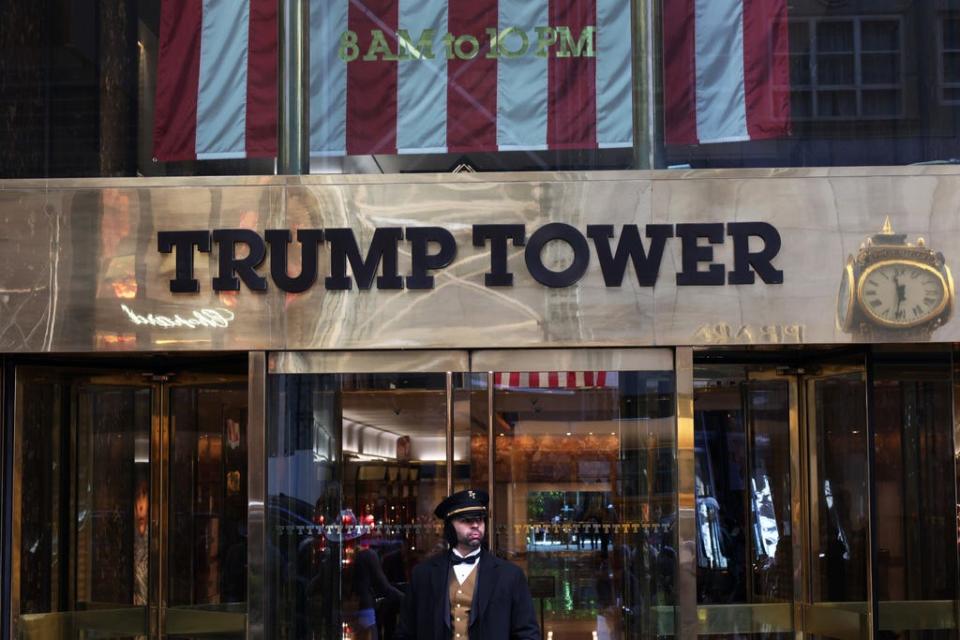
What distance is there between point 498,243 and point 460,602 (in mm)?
2929

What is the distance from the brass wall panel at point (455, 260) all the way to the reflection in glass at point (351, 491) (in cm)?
43

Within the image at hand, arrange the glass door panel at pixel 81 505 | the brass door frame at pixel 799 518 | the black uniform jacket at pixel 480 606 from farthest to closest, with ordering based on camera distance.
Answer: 1. the brass door frame at pixel 799 518
2. the glass door panel at pixel 81 505
3. the black uniform jacket at pixel 480 606

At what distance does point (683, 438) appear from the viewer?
9484 millimetres

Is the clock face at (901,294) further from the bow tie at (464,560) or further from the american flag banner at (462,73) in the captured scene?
the bow tie at (464,560)

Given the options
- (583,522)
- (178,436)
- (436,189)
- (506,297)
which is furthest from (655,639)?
(178,436)

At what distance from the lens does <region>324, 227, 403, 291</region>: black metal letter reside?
957 centimetres

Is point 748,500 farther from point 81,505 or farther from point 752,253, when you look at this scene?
point 81,505

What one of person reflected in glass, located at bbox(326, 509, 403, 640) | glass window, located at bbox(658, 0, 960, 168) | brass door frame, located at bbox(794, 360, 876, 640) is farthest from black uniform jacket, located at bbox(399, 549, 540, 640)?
brass door frame, located at bbox(794, 360, 876, 640)

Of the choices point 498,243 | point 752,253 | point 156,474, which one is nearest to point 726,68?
point 752,253

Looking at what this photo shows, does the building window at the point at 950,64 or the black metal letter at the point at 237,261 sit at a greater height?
the building window at the point at 950,64

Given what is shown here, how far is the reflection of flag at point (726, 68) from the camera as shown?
9.98m

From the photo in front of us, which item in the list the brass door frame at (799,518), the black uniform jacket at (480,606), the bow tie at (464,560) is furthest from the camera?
the brass door frame at (799,518)

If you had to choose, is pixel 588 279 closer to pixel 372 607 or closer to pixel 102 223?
pixel 372 607

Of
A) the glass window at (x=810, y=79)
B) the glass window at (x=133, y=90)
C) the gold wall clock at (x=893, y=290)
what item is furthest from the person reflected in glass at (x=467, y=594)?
the glass window at (x=133, y=90)
